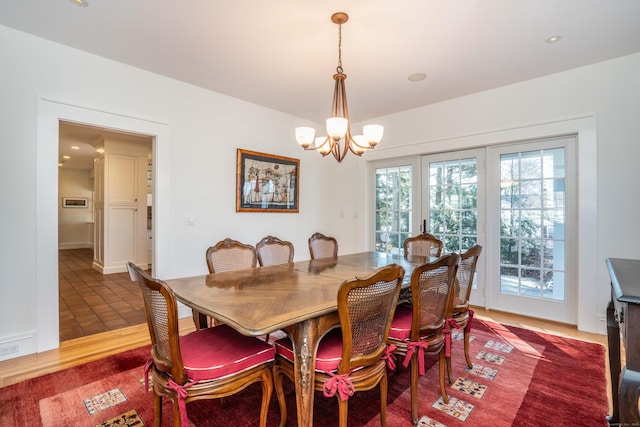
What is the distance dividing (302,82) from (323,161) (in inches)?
70.7

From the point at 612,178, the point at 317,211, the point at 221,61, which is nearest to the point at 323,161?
the point at 317,211

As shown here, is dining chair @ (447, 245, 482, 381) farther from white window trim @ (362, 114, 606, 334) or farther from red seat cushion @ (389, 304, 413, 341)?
white window trim @ (362, 114, 606, 334)

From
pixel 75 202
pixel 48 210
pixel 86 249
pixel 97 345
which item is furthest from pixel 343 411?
pixel 75 202

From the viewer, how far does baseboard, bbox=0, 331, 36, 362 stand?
246 cm

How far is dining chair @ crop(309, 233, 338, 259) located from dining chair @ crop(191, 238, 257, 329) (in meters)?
0.81

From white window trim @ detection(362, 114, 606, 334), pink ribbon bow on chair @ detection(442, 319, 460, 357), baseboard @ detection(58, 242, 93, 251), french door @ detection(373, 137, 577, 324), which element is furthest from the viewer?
baseboard @ detection(58, 242, 93, 251)

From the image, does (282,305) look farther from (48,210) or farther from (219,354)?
(48,210)

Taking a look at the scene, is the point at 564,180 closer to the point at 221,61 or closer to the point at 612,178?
the point at 612,178

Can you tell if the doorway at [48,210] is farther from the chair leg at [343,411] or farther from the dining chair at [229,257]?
the chair leg at [343,411]

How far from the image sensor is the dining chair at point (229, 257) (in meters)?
2.54

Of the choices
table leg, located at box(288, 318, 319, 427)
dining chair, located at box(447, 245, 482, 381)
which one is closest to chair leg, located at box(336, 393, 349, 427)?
table leg, located at box(288, 318, 319, 427)

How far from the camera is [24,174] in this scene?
8.43ft

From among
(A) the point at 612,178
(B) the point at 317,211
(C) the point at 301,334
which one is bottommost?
(C) the point at 301,334

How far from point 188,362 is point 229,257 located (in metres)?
1.29
